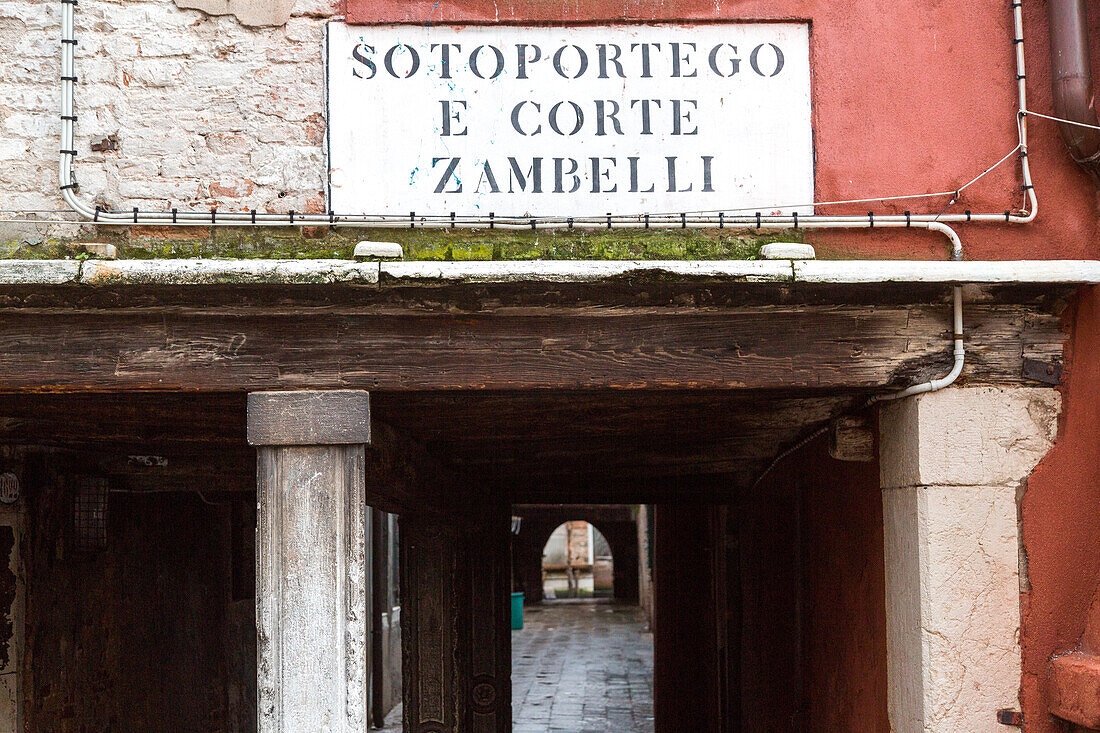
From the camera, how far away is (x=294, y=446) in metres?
3.36

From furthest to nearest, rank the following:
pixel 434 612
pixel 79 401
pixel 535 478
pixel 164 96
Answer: pixel 535 478 < pixel 434 612 < pixel 79 401 < pixel 164 96

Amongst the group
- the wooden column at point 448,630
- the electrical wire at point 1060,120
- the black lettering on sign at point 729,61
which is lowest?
the wooden column at point 448,630

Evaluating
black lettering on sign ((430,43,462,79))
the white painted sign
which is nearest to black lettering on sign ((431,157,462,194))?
the white painted sign

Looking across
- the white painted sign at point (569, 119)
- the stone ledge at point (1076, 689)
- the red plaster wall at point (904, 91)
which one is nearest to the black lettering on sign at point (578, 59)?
the white painted sign at point (569, 119)

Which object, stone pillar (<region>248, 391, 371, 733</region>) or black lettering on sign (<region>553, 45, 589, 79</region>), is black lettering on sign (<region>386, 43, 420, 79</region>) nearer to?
black lettering on sign (<region>553, 45, 589, 79</region>)

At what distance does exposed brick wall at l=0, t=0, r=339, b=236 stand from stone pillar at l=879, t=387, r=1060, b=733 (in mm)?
2199

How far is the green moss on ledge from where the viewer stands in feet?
11.2

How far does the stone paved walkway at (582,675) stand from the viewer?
11.1 meters

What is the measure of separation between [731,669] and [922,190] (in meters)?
4.83

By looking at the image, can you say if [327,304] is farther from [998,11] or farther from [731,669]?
[731,669]

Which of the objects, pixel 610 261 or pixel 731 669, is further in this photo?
pixel 731 669

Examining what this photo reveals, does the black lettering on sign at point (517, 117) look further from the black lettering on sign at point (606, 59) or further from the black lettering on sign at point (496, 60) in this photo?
the black lettering on sign at point (606, 59)

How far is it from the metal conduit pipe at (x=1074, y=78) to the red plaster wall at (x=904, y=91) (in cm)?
8

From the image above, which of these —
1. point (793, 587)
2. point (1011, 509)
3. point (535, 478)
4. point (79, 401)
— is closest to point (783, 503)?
point (793, 587)
